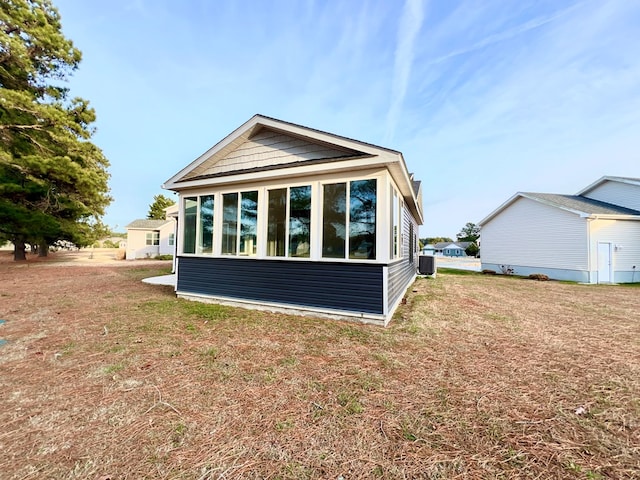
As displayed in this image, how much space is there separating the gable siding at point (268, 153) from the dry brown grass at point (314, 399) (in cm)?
376

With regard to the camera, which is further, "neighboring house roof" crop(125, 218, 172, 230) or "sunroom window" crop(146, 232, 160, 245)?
"sunroom window" crop(146, 232, 160, 245)

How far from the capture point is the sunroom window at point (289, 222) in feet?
19.9

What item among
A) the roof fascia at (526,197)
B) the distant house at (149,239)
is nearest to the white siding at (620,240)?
the roof fascia at (526,197)

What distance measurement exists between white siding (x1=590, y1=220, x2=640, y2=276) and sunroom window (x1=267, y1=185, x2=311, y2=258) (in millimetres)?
16416

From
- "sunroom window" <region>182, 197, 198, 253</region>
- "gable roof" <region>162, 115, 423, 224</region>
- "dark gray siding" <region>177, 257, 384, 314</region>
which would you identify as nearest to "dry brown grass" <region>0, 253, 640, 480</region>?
"dark gray siding" <region>177, 257, 384, 314</region>

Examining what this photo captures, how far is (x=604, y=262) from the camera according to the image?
13844 mm

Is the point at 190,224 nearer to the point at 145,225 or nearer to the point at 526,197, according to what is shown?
the point at 526,197

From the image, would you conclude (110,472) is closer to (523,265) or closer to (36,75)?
(36,75)

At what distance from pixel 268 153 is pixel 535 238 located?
17.7 m

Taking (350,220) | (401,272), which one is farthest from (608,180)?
(350,220)

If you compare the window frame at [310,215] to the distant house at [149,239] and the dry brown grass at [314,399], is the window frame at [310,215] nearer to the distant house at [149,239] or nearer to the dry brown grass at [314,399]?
the dry brown grass at [314,399]

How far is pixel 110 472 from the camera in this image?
186cm

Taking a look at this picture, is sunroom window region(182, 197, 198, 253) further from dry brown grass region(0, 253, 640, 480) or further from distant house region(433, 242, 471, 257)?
distant house region(433, 242, 471, 257)

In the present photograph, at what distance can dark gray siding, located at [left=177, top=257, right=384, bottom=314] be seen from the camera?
5.41 m
